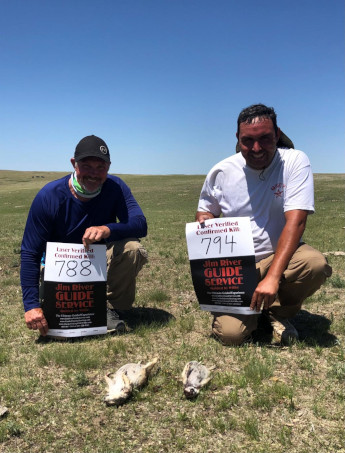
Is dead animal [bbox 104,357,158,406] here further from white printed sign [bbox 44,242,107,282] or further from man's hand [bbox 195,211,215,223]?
man's hand [bbox 195,211,215,223]

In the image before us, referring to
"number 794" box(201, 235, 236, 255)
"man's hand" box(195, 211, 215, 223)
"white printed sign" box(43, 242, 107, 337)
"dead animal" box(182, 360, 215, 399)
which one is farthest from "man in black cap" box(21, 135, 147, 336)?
"dead animal" box(182, 360, 215, 399)

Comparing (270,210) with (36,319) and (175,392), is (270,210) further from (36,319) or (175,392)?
(36,319)

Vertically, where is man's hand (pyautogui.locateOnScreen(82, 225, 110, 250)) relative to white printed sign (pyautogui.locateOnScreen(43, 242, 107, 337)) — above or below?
above

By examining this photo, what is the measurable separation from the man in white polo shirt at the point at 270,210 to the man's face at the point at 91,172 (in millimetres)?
1238

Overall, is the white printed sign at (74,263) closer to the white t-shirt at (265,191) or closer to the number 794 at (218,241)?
the number 794 at (218,241)

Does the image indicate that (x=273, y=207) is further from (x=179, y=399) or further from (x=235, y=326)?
(x=179, y=399)

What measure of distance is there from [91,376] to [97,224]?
1.81 meters

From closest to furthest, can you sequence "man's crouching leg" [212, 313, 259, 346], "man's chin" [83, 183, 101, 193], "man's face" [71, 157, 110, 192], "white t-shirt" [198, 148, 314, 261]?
"white t-shirt" [198, 148, 314, 261]
"man's crouching leg" [212, 313, 259, 346]
"man's face" [71, 157, 110, 192]
"man's chin" [83, 183, 101, 193]

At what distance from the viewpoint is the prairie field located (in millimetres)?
2764

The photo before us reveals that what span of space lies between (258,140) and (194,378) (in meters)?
2.39

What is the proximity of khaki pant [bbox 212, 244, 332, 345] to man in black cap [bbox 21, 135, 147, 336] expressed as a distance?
1303mm

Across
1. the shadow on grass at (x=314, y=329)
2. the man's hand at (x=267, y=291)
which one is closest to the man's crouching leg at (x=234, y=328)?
the man's hand at (x=267, y=291)

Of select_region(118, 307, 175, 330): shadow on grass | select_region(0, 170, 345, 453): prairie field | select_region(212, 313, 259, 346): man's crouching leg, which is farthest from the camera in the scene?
select_region(118, 307, 175, 330): shadow on grass

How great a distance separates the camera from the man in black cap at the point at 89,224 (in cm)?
436
